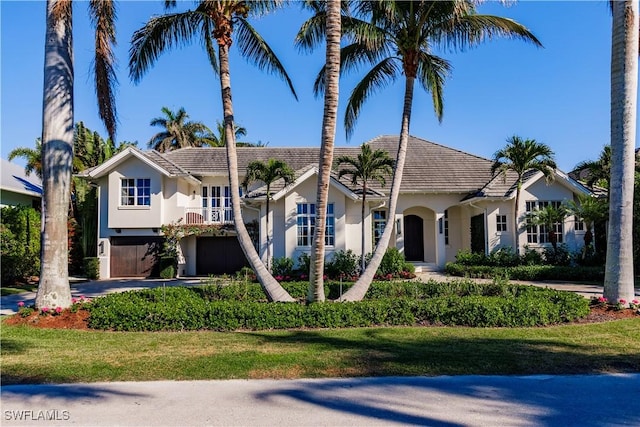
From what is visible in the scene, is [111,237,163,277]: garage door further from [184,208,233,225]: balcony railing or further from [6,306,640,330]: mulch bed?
[6,306,640,330]: mulch bed

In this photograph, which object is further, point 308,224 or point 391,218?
point 308,224

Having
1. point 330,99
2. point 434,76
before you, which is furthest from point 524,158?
point 330,99

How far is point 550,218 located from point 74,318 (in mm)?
18540

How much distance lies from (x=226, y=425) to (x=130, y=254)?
2131 centimetres

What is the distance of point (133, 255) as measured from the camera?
2389cm

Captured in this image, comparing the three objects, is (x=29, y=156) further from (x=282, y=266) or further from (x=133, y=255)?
(x=282, y=266)

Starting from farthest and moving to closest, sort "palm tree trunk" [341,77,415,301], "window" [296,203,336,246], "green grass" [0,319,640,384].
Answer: "window" [296,203,336,246] < "palm tree trunk" [341,77,415,301] < "green grass" [0,319,640,384]

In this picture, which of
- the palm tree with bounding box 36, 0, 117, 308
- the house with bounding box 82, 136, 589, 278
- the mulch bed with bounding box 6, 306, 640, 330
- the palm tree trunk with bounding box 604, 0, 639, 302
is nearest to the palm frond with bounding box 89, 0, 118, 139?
the palm tree with bounding box 36, 0, 117, 308

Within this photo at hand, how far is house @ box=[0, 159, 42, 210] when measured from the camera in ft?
79.5

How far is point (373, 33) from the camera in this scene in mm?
12102

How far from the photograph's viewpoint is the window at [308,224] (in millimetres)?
19672

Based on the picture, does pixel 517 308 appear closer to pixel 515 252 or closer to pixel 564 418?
pixel 564 418

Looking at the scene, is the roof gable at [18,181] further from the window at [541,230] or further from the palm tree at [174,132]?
the window at [541,230]

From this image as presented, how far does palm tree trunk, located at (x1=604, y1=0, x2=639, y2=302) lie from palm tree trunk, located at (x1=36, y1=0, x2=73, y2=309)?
13487 millimetres
